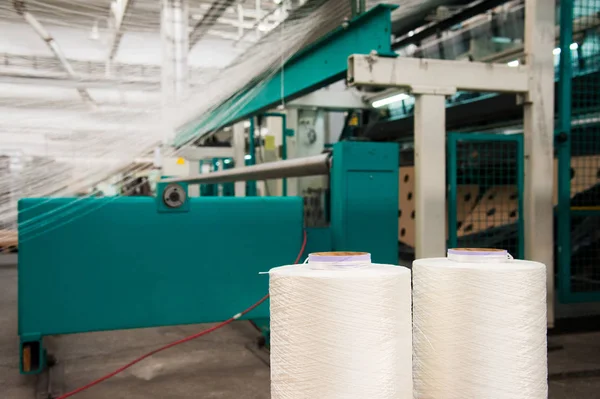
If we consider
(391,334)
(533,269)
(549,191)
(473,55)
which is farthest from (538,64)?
(391,334)

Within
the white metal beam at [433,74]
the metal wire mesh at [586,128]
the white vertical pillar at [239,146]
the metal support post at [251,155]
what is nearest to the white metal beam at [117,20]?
the white metal beam at [433,74]

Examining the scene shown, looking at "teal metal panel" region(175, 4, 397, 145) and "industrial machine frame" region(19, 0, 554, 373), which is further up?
"teal metal panel" region(175, 4, 397, 145)

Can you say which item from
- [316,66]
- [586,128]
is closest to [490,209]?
[586,128]

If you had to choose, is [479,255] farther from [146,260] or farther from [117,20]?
[117,20]

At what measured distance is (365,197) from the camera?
6.99 feet

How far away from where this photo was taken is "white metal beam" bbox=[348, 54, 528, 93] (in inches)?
89.7

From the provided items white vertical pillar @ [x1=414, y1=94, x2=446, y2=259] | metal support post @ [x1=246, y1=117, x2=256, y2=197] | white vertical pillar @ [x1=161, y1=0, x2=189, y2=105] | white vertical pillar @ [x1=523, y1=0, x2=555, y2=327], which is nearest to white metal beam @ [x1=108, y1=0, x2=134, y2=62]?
white vertical pillar @ [x1=161, y1=0, x2=189, y2=105]

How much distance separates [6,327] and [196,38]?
2340 mm

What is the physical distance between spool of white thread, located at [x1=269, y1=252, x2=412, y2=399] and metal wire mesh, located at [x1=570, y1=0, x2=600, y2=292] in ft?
9.19

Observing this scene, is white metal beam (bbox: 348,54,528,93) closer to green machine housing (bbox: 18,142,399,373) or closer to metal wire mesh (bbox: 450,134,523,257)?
green machine housing (bbox: 18,142,399,373)

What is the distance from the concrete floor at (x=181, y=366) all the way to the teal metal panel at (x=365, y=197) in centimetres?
77

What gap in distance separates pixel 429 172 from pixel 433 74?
48 centimetres

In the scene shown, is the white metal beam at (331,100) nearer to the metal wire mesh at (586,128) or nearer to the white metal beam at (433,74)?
the metal wire mesh at (586,128)

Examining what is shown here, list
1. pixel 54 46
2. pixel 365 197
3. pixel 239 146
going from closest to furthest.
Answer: pixel 365 197 < pixel 54 46 < pixel 239 146
